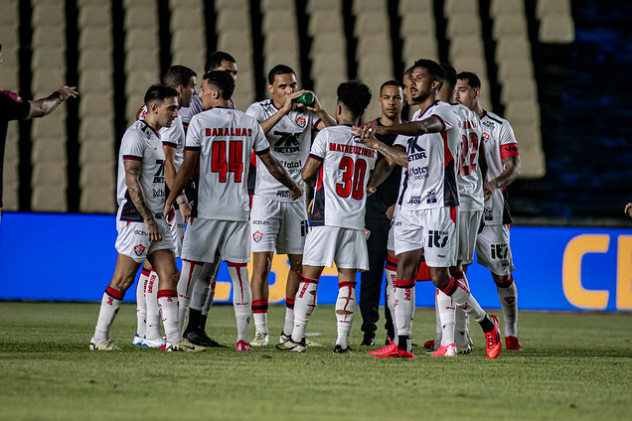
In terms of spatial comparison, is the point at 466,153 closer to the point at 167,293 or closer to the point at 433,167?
the point at 433,167

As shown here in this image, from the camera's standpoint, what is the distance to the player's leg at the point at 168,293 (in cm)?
597

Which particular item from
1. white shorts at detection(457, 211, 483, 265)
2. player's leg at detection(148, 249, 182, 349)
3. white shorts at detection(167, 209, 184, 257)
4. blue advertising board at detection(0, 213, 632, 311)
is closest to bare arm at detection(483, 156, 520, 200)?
white shorts at detection(457, 211, 483, 265)

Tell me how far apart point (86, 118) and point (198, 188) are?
313 inches

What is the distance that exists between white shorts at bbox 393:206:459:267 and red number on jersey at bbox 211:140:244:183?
1225mm

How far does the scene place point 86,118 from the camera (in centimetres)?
1371

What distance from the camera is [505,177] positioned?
277 inches

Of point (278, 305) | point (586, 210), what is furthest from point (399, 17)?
point (278, 305)

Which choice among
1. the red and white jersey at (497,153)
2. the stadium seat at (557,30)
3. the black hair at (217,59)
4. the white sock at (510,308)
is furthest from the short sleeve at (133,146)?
the stadium seat at (557,30)

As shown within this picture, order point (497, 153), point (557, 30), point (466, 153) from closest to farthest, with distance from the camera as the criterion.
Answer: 1. point (466, 153)
2. point (497, 153)
3. point (557, 30)

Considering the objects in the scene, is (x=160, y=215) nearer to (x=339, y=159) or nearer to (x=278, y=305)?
(x=339, y=159)

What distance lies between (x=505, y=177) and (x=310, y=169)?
161 centimetres

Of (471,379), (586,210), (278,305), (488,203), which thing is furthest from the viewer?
(586,210)

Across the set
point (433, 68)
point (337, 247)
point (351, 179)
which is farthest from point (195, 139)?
point (433, 68)

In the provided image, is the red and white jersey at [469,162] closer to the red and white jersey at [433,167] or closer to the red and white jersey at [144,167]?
the red and white jersey at [433,167]
